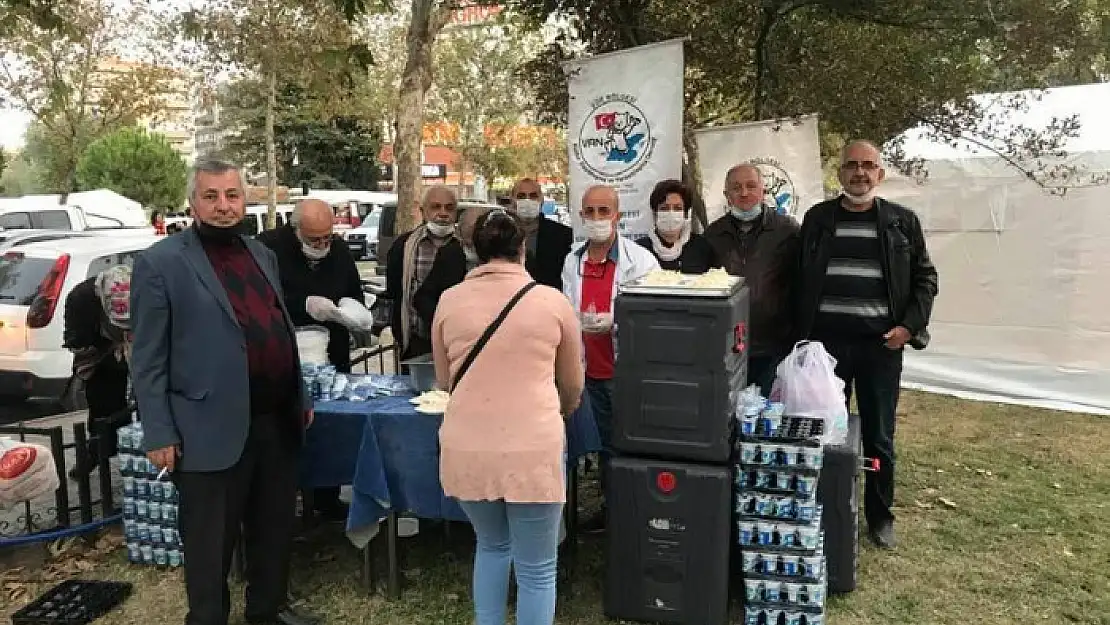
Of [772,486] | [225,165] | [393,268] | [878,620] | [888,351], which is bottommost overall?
[878,620]

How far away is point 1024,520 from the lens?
181 inches

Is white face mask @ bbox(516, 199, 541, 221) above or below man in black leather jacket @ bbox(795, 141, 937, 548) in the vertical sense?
above

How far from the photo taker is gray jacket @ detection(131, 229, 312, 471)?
2842 mm

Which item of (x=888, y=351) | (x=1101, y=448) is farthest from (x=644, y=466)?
(x=1101, y=448)

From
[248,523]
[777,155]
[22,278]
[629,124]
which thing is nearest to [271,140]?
[22,278]

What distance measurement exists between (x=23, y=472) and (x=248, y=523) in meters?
1.32

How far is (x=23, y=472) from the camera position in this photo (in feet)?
12.6

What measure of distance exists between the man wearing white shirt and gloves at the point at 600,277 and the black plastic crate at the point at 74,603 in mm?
2308

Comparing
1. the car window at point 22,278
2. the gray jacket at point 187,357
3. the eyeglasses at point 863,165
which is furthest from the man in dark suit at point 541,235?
the car window at point 22,278

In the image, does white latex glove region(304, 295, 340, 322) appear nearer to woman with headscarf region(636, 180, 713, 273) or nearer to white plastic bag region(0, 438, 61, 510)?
white plastic bag region(0, 438, 61, 510)

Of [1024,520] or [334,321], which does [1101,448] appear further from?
[334,321]

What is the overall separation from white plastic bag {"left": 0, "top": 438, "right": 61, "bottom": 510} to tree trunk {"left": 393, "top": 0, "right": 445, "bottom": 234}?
5.87 meters

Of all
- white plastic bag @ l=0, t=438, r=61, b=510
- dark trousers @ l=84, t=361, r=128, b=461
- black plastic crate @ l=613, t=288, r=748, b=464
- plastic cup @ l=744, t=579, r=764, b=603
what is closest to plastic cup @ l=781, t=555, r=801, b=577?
plastic cup @ l=744, t=579, r=764, b=603

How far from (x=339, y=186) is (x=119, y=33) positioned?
50.9 ft
